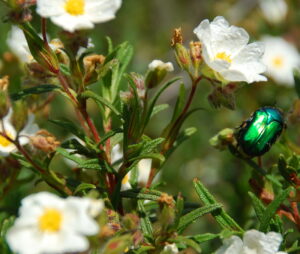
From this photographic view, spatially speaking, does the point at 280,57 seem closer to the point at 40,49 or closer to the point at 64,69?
the point at 64,69

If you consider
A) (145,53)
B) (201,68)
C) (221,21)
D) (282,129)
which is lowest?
(145,53)

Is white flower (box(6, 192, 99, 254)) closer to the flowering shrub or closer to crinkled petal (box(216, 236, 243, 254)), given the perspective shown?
the flowering shrub

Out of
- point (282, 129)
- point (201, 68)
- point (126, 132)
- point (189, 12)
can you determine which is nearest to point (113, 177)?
point (126, 132)

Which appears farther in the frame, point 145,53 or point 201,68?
point 145,53

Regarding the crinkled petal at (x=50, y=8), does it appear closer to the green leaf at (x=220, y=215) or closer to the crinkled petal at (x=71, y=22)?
the crinkled petal at (x=71, y=22)

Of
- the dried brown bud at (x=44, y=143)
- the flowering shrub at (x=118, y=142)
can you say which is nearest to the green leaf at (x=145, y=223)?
the flowering shrub at (x=118, y=142)

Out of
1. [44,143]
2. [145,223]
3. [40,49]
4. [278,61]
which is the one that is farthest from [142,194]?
[278,61]

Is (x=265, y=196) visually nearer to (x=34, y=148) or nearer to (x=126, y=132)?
(x=126, y=132)

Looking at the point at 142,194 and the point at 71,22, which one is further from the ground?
the point at 71,22
